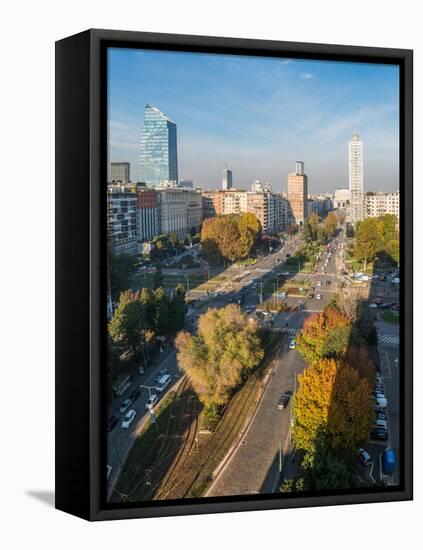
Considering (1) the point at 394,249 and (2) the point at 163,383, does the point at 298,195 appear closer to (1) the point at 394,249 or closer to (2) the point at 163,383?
(1) the point at 394,249

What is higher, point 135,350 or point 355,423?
point 135,350

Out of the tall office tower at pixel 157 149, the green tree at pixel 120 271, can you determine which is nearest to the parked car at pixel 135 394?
the green tree at pixel 120 271

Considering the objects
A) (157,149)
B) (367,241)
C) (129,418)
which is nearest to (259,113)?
(157,149)

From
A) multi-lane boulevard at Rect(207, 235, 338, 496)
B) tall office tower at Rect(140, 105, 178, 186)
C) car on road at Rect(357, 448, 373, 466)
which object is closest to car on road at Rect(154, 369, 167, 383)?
multi-lane boulevard at Rect(207, 235, 338, 496)

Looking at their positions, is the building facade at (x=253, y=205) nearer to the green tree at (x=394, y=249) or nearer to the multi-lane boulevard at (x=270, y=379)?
the multi-lane boulevard at (x=270, y=379)

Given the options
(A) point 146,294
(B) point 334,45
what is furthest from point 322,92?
(A) point 146,294

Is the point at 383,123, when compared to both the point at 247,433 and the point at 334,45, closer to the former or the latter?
the point at 334,45
